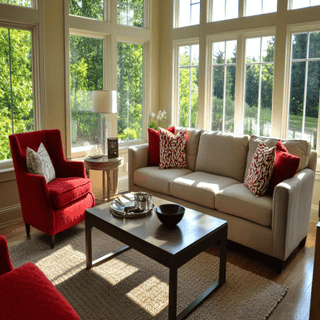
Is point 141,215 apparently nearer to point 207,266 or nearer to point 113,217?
point 113,217

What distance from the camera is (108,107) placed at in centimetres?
404

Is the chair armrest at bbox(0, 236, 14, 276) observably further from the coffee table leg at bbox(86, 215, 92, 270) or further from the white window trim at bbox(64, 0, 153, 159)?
the white window trim at bbox(64, 0, 153, 159)

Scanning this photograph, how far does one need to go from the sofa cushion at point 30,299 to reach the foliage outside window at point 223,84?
11.1 ft

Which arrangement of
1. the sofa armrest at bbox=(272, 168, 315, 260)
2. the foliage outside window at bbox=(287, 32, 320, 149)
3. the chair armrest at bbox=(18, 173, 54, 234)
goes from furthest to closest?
1. the foliage outside window at bbox=(287, 32, 320, 149)
2. the chair armrest at bbox=(18, 173, 54, 234)
3. the sofa armrest at bbox=(272, 168, 315, 260)

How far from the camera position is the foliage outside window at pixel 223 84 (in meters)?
4.39

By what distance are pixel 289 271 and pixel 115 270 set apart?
1475 millimetres

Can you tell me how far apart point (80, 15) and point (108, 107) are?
4.07 feet

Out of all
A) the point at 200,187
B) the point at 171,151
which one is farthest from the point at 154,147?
the point at 200,187

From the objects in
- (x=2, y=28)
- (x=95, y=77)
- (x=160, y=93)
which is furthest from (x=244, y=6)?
(x=2, y=28)

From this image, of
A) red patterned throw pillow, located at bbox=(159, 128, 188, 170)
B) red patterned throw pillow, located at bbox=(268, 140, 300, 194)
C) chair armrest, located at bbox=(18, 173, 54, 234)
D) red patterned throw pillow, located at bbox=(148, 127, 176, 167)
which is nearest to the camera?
red patterned throw pillow, located at bbox=(268, 140, 300, 194)

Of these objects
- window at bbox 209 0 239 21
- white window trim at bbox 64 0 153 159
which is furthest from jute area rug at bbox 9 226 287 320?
window at bbox 209 0 239 21

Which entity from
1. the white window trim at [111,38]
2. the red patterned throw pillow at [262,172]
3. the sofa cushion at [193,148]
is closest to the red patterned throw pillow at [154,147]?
the sofa cushion at [193,148]

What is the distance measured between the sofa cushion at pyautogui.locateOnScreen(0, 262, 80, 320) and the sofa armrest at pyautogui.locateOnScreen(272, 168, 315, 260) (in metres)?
1.81

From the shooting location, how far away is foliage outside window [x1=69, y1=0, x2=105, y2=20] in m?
4.06
